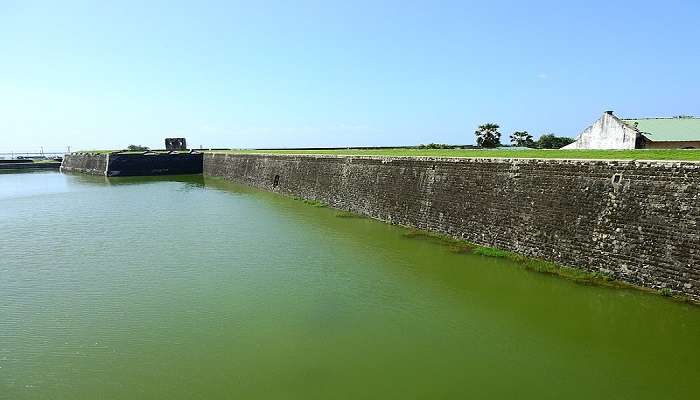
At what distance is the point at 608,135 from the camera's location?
54.5ft

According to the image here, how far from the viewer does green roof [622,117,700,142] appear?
16.0 metres

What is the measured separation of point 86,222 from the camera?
646 inches

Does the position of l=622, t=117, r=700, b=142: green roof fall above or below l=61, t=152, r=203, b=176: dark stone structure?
above

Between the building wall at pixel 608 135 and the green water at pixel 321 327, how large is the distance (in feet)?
27.7

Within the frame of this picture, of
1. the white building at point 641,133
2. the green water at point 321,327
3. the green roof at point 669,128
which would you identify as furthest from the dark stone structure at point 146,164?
the green roof at point 669,128

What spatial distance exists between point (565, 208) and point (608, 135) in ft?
28.1

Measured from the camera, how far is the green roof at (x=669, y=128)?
1595cm

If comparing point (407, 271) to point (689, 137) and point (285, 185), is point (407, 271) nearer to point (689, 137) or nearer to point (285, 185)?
point (689, 137)

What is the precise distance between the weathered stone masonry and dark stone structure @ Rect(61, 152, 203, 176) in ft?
95.7

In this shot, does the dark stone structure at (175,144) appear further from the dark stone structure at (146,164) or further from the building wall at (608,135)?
the building wall at (608,135)

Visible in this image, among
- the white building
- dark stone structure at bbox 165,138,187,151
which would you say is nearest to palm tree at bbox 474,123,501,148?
the white building

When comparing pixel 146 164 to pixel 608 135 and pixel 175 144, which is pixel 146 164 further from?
pixel 608 135

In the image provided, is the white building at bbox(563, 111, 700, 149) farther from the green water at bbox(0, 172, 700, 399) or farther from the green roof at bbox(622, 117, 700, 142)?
the green water at bbox(0, 172, 700, 399)

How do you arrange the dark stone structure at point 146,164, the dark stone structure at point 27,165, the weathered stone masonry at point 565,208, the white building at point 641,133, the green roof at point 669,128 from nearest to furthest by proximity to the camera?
the weathered stone masonry at point 565,208 → the white building at point 641,133 → the green roof at point 669,128 → the dark stone structure at point 146,164 → the dark stone structure at point 27,165
